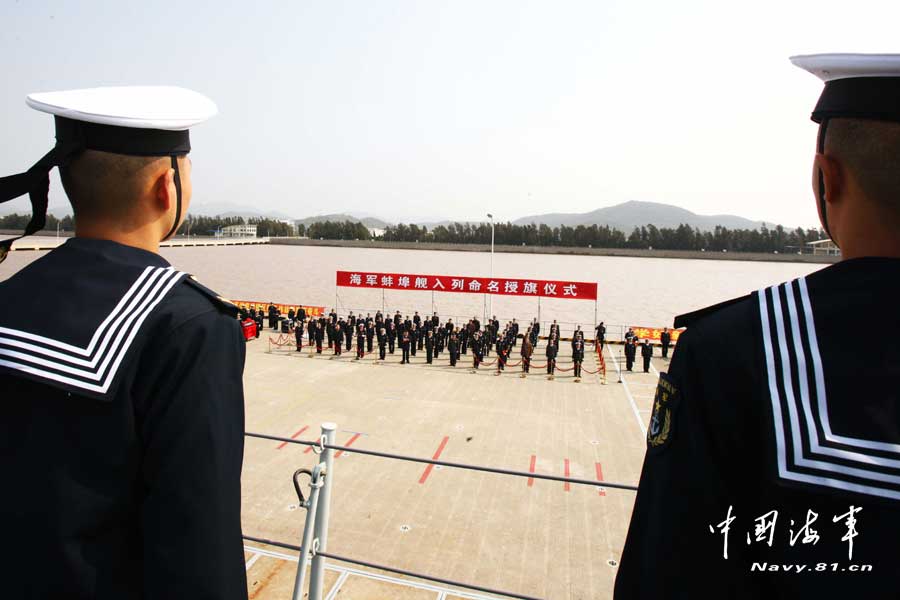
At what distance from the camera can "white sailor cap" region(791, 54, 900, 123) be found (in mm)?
960

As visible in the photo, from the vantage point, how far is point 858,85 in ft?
3.29

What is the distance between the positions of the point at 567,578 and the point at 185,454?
5873mm

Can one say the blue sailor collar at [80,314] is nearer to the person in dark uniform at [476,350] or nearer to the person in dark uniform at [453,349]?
the person in dark uniform at [476,350]

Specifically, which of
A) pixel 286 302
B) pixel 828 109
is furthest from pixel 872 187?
pixel 286 302

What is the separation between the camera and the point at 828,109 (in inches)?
40.9

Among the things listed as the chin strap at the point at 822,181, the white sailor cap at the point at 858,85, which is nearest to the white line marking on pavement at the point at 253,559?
the chin strap at the point at 822,181

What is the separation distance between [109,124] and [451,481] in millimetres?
7762

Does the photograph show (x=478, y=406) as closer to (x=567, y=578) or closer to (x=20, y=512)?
(x=567, y=578)

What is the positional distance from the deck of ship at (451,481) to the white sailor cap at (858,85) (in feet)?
17.9

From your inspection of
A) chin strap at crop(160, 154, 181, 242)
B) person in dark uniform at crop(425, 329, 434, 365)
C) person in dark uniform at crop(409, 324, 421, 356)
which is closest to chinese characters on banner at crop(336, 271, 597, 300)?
person in dark uniform at crop(409, 324, 421, 356)

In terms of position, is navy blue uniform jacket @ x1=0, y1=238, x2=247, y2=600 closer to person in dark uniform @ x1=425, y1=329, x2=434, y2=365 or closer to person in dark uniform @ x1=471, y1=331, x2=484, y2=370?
person in dark uniform @ x1=471, y1=331, x2=484, y2=370

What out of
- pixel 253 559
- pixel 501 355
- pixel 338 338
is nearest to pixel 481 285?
pixel 501 355

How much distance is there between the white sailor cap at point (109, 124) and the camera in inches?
49.5

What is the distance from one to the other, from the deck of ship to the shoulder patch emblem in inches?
196
